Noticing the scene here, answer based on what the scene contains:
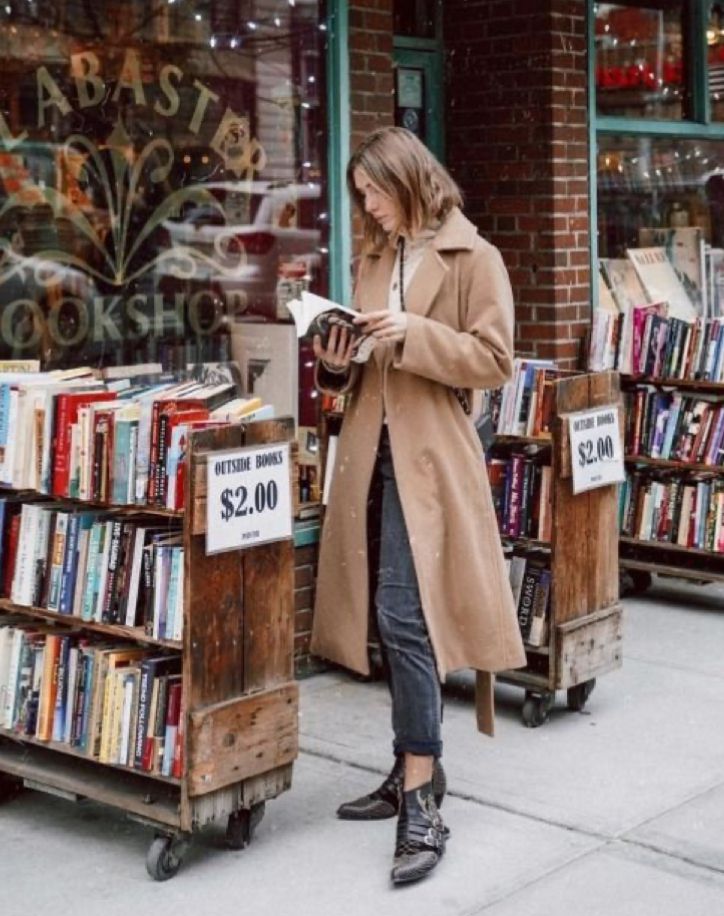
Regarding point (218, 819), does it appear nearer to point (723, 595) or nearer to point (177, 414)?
point (177, 414)

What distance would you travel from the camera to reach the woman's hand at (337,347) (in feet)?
16.1

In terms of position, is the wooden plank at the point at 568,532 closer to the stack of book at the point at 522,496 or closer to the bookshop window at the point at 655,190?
the stack of book at the point at 522,496

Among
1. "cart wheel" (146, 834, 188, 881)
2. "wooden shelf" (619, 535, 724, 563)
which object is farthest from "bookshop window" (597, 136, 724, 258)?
"cart wheel" (146, 834, 188, 881)

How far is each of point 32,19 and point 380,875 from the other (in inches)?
136

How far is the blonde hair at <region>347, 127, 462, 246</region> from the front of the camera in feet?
16.3

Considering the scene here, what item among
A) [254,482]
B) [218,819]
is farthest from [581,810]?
[254,482]

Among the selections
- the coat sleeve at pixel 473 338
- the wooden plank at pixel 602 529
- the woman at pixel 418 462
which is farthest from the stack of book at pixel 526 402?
the coat sleeve at pixel 473 338

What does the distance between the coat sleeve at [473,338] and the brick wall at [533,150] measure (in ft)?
11.2

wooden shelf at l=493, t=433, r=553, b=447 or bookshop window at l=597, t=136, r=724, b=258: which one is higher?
bookshop window at l=597, t=136, r=724, b=258

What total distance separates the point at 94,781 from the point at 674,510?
12.4ft

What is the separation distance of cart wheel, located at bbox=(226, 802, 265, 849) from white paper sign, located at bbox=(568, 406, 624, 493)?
1754 millimetres

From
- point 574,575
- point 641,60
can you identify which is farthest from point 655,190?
point 574,575

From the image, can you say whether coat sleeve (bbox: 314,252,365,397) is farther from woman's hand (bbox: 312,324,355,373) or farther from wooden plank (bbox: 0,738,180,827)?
wooden plank (bbox: 0,738,180,827)

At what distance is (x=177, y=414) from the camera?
193 inches
